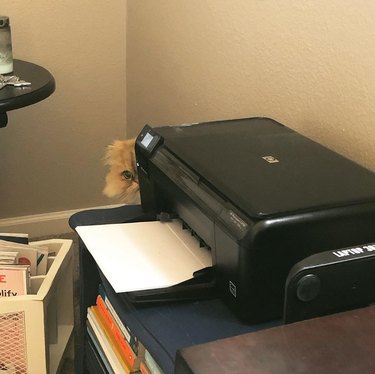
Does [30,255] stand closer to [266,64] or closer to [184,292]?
[184,292]

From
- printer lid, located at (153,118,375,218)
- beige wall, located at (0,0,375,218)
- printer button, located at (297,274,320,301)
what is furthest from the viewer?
beige wall, located at (0,0,375,218)

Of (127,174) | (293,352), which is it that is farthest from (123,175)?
(293,352)

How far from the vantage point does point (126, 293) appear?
3.44 feet

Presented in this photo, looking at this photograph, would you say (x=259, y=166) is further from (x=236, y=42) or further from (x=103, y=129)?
(x=103, y=129)

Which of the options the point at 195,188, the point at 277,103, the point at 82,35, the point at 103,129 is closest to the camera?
the point at 195,188

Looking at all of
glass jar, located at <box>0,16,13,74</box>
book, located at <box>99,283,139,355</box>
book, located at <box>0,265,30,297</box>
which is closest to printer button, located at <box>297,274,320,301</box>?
book, located at <box>99,283,139,355</box>

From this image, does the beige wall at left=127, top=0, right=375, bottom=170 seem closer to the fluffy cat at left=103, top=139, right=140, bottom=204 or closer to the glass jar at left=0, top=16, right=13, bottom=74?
the fluffy cat at left=103, top=139, right=140, bottom=204

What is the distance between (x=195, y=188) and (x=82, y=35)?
1.42 meters

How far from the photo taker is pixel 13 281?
4.76ft

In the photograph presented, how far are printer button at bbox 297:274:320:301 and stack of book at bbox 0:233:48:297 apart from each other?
83 centimetres

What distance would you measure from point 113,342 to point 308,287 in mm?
592

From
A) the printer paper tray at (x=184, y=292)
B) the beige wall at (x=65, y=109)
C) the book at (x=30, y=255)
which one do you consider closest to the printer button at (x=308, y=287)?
the printer paper tray at (x=184, y=292)

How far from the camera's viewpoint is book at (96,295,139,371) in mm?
1182

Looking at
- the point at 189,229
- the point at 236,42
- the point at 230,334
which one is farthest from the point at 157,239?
the point at 236,42
